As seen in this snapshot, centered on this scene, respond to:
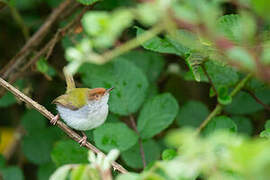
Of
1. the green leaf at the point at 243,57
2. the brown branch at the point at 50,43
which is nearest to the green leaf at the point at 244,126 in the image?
the brown branch at the point at 50,43

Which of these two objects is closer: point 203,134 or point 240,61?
point 240,61

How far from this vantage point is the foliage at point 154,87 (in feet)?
3.42

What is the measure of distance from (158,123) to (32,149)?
1.23 metres

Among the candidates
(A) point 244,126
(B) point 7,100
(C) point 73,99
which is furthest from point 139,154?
(B) point 7,100

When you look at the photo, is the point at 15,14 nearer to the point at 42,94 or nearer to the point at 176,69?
the point at 42,94

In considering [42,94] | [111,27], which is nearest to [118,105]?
[42,94]

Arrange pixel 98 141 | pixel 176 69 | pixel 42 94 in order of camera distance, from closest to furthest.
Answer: pixel 98 141 < pixel 176 69 < pixel 42 94

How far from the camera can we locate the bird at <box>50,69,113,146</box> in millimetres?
2883

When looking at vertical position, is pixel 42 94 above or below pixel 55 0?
below

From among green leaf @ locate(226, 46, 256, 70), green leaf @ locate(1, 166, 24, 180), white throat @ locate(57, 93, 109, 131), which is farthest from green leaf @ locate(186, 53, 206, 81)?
green leaf @ locate(1, 166, 24, 180)

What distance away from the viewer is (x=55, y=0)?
144 inches

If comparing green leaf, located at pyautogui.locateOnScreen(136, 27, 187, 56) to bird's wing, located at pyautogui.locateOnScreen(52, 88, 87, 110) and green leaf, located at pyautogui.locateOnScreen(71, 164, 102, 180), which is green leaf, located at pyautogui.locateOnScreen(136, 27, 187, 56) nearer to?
bird's wing, located at pyautogui.locateOnScreen(52, 88, 87, 110)

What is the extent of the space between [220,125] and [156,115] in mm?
406

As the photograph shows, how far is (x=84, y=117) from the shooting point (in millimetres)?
2967
